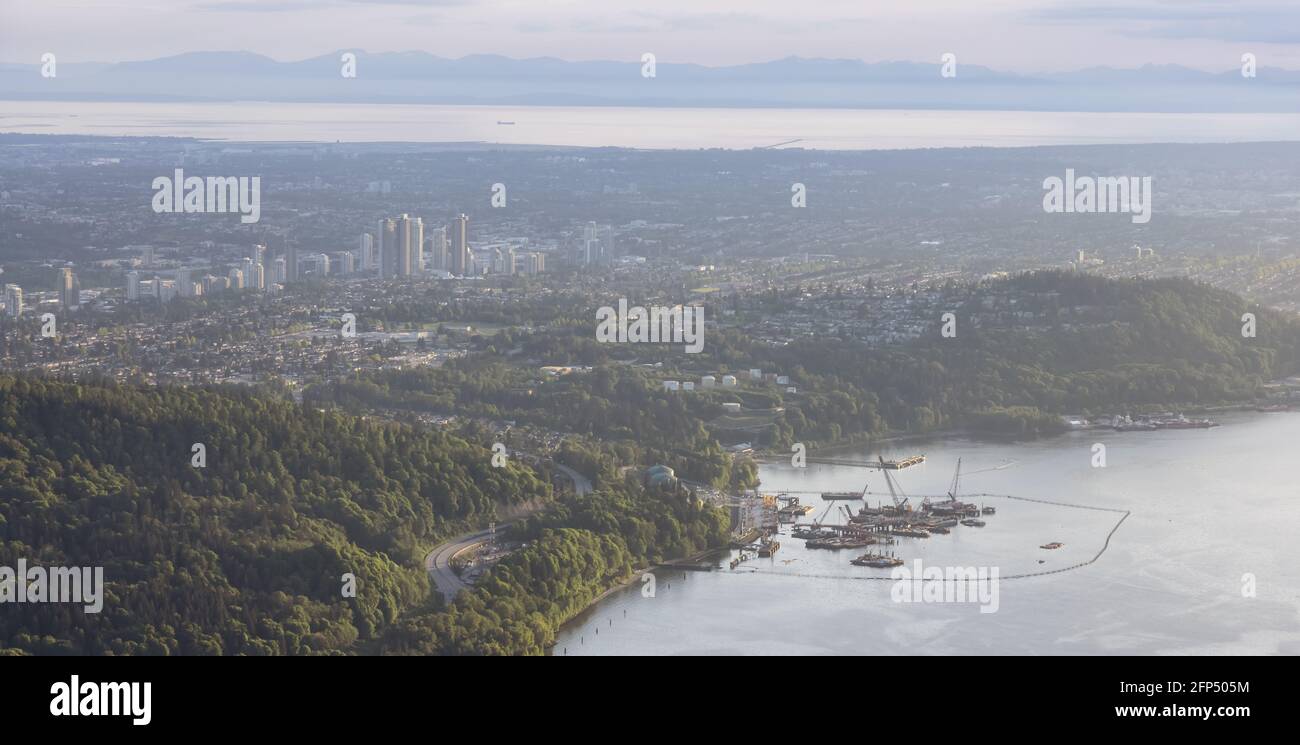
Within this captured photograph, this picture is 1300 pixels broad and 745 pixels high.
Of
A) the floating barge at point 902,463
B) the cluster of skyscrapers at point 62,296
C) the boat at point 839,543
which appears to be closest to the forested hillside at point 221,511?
the boat at point 839,543

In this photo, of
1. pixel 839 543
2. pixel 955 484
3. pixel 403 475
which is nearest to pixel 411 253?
pixel 955 484

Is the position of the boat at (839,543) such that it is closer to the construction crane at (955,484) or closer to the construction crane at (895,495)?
the construction crane at (895,495)

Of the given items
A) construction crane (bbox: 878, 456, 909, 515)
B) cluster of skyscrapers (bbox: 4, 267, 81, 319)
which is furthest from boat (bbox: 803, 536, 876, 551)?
cluster of skyscrapers (bbox: 4, 267, 81, 319)

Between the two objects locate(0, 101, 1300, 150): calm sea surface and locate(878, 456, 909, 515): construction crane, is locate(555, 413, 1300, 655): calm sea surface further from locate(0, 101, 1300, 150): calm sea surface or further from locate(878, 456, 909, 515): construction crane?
locate(0, 101, 1300, 150): calm sea surface

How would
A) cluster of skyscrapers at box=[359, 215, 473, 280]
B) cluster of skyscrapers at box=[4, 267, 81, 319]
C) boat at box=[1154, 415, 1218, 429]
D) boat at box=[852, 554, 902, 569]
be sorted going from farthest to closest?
cluster of skyscrapers at box=[359, 215, 473, 280], cluster of skyscrapers at box=[4, 267, 81, 319], boat at box=[1154, 415, 1218, 429], boat at box=[852, 554, 902, 569]

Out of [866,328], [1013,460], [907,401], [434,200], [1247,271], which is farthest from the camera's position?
[434,200]

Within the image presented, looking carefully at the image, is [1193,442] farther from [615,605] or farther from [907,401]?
[615,605]

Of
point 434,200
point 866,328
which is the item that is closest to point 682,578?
point 866,328

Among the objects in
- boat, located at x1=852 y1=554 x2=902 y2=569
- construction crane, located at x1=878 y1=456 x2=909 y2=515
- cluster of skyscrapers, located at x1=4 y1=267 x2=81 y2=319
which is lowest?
boat, located at x1=852 y1=554 x2=902 y2=569

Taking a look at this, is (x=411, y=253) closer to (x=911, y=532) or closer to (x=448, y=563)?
(x=911, y=532)
